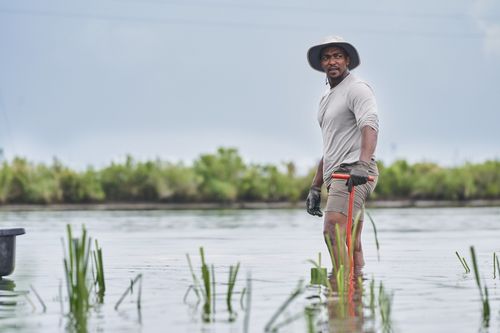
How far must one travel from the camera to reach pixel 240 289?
9680mm

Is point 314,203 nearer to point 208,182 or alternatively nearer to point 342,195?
point 342,195

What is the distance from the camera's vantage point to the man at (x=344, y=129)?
9547 millimetres

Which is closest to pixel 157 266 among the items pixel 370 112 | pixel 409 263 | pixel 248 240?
pixel 409 263

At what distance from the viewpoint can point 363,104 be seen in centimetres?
965

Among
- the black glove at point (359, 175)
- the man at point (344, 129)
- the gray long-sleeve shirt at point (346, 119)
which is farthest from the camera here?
the gray long-sleeve shirt at point (346, 119)

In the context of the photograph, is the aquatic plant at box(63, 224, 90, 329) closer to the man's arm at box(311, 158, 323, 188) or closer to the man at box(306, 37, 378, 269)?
the man at box(306, 37, 378, 269)

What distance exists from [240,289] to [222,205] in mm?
44686

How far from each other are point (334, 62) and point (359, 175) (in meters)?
1.07

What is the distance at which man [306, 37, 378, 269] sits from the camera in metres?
9.55

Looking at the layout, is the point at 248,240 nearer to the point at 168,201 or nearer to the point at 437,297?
the point at 437,297

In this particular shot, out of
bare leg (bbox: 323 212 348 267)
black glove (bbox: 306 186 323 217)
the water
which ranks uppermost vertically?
black glove (bbox: 306 186 323 217)

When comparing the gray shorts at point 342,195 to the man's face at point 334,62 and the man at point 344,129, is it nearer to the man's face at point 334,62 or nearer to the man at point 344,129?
the man at point 344,129

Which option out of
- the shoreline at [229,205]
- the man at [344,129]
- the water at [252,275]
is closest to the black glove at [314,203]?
the man at [344,129]

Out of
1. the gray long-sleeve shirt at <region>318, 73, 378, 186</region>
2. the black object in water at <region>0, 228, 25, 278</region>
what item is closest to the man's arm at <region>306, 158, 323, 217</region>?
the gray long-sleeve shirt at <region>318, 73, 378, 186</region>
